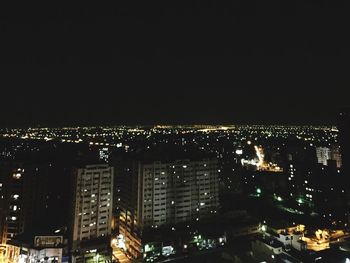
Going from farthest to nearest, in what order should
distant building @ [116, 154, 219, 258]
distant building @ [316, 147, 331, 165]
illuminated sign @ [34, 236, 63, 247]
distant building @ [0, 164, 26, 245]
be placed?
distant building @ [316, 147, 331, 165]
distant building @ [116, 154, 219, 258]
distant building @ [0, 164, 26, 245]
illuminated sign @ [34, 236, 63, 247]

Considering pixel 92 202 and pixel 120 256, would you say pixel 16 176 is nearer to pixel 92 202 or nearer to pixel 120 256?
pixel 92 202

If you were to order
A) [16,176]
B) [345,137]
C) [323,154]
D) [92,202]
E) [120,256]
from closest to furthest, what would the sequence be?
[92,202] < [16,176] < [120,256] < [345,137] < [323,154]

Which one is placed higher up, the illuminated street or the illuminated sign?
the illuminated sign

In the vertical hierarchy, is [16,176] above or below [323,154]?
above

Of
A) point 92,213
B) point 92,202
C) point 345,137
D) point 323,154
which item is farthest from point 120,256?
point 323,154

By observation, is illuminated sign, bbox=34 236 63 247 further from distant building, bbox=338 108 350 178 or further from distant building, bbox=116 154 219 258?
distant building, bbox=338 108 350 178

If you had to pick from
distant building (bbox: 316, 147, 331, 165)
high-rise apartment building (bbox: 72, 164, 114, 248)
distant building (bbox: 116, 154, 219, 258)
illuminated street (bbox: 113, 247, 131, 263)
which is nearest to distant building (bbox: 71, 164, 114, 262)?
high-rise apartment building (bbox: 72, 164, 114, 248)
